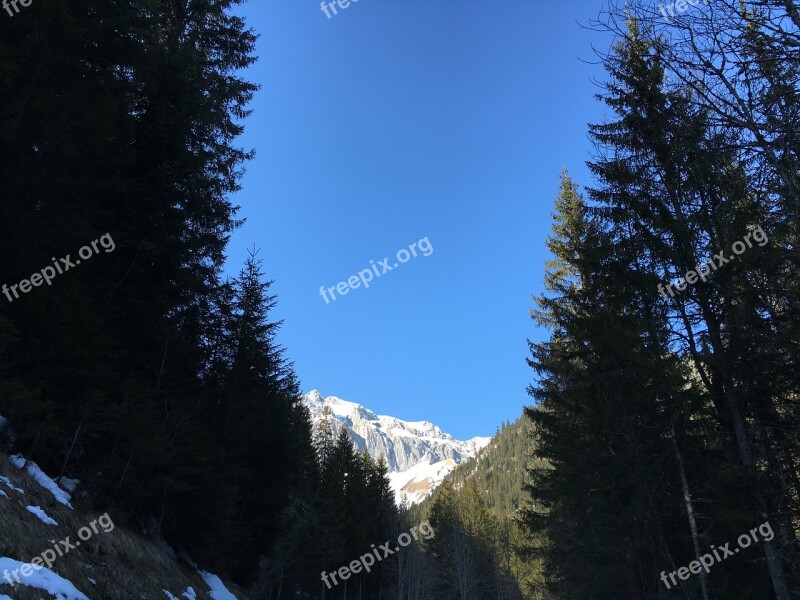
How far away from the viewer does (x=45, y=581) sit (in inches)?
193

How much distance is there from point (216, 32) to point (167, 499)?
15603 mm

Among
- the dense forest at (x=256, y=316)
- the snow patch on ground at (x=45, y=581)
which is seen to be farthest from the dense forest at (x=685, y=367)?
the snow patch on ground at (x=45, y=581)

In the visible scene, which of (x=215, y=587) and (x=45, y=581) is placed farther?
(x=215, y=587)

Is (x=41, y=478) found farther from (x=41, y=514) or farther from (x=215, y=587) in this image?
(x=215, y=587)

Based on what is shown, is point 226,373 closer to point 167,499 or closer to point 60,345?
point 167,499

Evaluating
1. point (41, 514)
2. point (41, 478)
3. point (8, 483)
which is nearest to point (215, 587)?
point (41, 478)

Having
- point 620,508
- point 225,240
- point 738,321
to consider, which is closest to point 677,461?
point 620,508

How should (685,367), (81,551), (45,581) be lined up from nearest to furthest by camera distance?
(45,581)
(81,551)
(685,367)

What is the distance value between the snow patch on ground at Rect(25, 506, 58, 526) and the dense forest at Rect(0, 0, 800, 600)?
1.26m

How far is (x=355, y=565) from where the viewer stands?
36.4 metres

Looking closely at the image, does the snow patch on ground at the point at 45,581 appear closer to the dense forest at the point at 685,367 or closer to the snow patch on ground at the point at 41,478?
the snow patch on ground at the point at 41,478

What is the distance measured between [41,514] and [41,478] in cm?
133

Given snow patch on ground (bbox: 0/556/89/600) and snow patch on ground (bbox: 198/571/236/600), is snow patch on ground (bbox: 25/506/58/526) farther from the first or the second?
snow patch on ground (bbox: 198/571/236/600)

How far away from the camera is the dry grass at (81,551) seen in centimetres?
525
